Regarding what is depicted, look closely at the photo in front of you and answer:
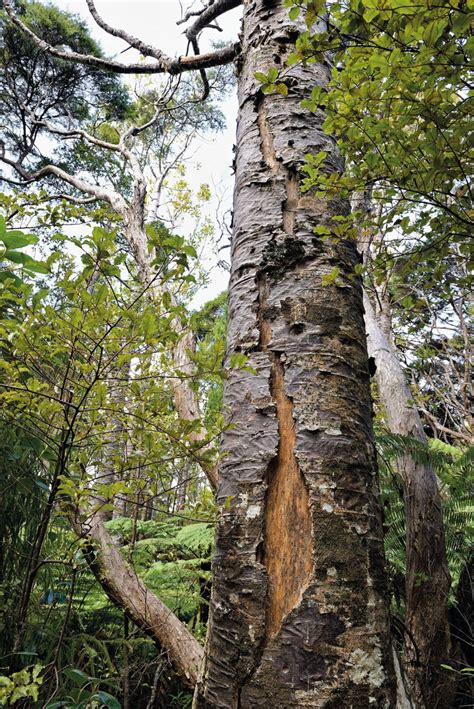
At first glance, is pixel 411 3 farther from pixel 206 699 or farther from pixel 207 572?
pixel 207 572

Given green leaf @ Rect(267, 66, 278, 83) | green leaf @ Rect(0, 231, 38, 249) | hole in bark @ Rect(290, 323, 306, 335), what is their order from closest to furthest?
hole in bark @ Rect(290, 323, 306, 335) → green leaf @ Rect(267, 66, 278, 83) → green leaf @ Rect(0, 231, 38, 249)

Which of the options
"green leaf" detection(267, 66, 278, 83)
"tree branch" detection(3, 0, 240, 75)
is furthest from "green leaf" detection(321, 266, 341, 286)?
"tree branch" detection(3, 0, 240, 75)

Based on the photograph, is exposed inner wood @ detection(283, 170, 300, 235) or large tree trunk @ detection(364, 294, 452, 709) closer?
exposed inner wood @ detection(283, 170, 300, 235)

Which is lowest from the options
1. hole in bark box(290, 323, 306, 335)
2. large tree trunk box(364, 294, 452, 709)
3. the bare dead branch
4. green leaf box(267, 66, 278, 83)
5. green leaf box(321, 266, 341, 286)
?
large tree trunk box(364, 294, 452, 709)

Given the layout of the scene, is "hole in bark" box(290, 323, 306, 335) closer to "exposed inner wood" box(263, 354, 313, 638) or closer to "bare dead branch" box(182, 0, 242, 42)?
"exposed inner wood" box(263, 354, 313, 638)

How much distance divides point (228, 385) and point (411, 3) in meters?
0.86

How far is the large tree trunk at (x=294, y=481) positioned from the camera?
29.9 inches

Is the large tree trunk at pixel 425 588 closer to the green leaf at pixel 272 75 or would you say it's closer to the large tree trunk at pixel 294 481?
the large tree trunk at pixel 294 481

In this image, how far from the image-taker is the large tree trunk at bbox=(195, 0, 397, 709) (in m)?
0.76

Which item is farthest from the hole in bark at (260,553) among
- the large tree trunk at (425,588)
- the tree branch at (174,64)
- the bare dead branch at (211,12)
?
A: the bare dead branch at (211,12)

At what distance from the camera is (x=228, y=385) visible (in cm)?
111

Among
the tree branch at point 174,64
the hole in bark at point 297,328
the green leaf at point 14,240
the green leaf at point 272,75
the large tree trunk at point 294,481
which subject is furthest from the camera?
the tree branch at point 174,64

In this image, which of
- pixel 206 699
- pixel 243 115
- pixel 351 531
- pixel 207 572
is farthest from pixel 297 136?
pixel 207 572

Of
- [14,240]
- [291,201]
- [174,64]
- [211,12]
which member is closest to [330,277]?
[291,201]
